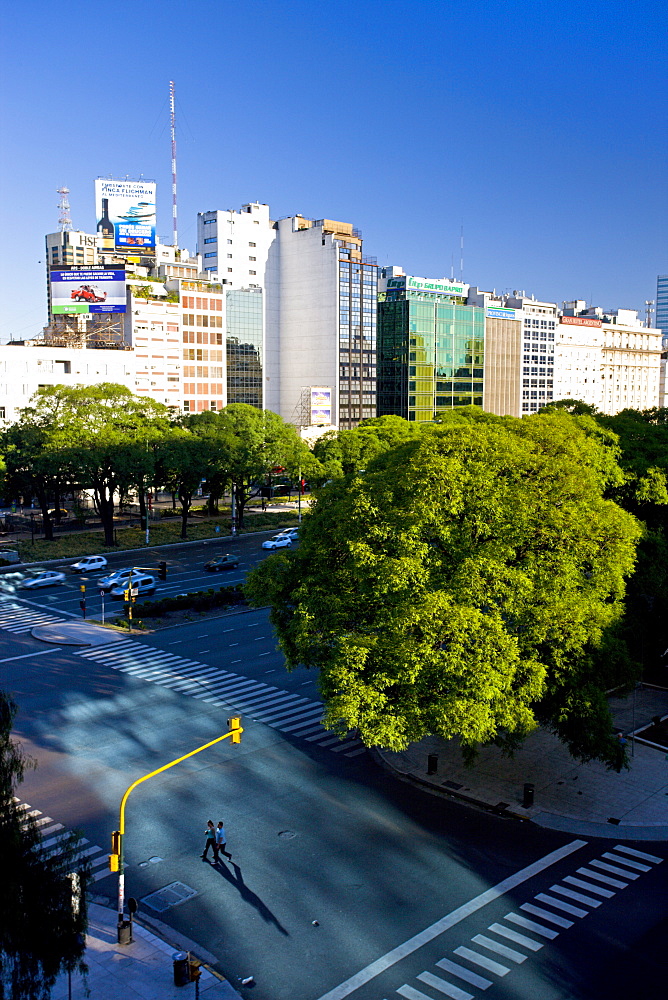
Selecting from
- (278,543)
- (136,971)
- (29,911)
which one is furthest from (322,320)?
(29,911)

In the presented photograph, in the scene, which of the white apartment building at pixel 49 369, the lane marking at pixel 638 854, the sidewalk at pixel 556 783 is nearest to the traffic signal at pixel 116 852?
the sidewalk at pixel 556 783

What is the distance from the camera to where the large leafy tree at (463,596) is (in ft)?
99.4

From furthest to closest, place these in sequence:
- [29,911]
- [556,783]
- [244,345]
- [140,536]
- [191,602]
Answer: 1. [244,345]
2. [140,536]
3. [191,602]
4. [556,783]
5. [29,911]

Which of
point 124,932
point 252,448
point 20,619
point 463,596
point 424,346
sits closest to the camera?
point 124,932

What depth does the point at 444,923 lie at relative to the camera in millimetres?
25500

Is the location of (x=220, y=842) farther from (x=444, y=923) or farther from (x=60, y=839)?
(x=444, y=923)

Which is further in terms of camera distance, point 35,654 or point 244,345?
point 244,345

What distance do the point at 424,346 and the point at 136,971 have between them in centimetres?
14497

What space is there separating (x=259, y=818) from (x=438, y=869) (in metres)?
7.04

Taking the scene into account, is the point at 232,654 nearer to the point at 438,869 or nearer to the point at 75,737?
the point at 75,737

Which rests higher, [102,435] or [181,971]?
[102,435]

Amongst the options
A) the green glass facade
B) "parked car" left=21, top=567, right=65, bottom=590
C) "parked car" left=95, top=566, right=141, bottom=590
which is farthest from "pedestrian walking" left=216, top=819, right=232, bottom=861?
the green glass facade

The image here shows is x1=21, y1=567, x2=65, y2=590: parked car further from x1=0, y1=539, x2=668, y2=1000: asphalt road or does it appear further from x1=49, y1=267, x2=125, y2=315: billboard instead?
x1=49, y1=267, x2=125, y2=315: billboard

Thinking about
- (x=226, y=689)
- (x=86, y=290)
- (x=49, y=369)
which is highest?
(x=86, y=290)
